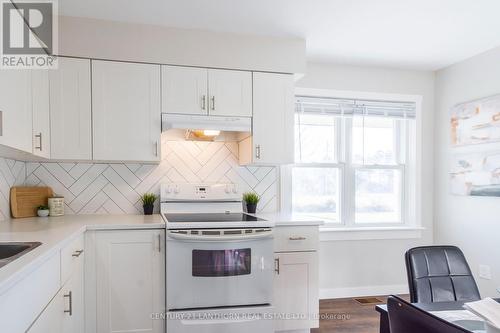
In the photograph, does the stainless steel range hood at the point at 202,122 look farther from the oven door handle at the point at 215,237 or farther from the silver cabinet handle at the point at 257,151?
the oven door handle at the point at 215,237

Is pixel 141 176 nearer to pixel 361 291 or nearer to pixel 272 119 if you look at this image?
pixel 272 119

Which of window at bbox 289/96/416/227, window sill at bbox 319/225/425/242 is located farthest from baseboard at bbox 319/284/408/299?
window at bbox 289/96/416/227

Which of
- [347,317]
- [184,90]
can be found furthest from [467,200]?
[184,90]

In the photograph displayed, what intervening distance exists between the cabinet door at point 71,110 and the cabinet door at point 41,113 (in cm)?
6

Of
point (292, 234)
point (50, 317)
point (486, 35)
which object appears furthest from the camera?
point (486, 35)

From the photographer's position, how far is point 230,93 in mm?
2928

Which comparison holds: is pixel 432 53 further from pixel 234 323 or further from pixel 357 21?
pixel 234 323

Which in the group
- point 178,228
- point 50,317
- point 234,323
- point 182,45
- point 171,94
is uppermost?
point 182,45

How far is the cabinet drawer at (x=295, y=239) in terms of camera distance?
8.70ft

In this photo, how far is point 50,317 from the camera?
1.58 meters

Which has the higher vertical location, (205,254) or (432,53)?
(432,53)

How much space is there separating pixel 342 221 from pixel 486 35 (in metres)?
2.07

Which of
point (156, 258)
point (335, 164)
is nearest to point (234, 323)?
point (156, 258)

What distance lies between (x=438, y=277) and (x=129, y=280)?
1847 millimetres
